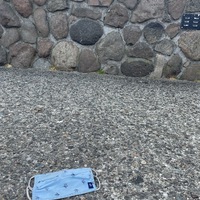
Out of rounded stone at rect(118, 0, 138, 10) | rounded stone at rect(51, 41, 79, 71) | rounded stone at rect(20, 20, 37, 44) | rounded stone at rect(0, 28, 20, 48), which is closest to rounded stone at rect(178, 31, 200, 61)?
rounded stone at rect(118, 0, 138, 10)

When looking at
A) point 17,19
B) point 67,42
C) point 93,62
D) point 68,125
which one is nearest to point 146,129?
point 68,125

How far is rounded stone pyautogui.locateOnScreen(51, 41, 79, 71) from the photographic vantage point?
11.6ft

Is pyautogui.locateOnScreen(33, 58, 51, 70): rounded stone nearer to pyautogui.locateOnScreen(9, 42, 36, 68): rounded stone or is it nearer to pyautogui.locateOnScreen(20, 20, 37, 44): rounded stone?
pyautogui.locateOnScreen(9, 42, 36, 68): rounded stone

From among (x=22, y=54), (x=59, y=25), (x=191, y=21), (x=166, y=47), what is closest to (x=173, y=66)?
(x=166, y=47)

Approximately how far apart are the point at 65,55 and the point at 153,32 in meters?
1.11

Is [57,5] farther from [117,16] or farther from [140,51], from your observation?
[140,51]

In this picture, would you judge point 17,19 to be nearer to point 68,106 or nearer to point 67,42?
point 67,42

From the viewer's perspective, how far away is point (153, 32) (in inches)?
131

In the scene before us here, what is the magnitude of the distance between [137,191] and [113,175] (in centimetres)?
19

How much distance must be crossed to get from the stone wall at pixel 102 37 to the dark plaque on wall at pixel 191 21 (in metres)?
0.06

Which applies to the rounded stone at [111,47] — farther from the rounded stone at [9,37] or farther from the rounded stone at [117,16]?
the rounded stone at [9,37]

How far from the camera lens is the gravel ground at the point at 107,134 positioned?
5.51ft

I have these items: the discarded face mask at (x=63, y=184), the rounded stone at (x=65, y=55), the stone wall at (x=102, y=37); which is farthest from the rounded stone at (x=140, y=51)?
the discarded face mask at (x=63, y=184)

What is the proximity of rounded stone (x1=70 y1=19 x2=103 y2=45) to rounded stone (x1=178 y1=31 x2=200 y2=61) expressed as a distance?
982 millimetres
